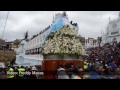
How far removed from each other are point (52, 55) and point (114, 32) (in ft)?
4.64

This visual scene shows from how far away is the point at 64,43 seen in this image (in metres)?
6.69

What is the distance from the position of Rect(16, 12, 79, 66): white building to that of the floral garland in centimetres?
9

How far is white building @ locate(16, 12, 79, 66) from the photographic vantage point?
21.8ft

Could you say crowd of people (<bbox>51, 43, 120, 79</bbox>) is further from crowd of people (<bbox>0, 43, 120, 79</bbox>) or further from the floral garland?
the floral garland

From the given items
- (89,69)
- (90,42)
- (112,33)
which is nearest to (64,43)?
(90,42)

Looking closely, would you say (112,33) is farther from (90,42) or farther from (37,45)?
(37,45)

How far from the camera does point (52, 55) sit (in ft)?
22.1

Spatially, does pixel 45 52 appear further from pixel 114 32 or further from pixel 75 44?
pixel 114 32

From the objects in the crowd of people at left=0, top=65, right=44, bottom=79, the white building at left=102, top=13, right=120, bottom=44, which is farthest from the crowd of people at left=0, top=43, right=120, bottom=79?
the white building at left=102, top=13, right=120, bottom=44

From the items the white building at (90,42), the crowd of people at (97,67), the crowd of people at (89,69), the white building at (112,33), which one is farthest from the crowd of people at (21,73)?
the white building at (112,33)
